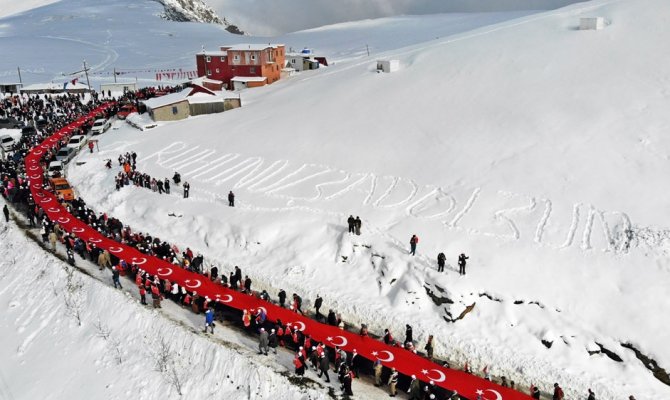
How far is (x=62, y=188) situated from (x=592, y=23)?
43.3m

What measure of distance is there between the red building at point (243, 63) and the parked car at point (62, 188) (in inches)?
1278

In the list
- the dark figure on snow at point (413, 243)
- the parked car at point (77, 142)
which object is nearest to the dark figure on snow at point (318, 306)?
the dark figure on snow at point (413, 243)

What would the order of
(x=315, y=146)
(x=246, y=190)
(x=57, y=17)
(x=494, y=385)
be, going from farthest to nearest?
(x=57, y=17) < (x=315, y=146) < (x=246, y=190) < (x=494, y=385)

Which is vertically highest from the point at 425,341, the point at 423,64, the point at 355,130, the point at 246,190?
the point at 423,64

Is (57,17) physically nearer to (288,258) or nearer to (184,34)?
(184,34)

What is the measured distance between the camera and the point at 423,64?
49.3m

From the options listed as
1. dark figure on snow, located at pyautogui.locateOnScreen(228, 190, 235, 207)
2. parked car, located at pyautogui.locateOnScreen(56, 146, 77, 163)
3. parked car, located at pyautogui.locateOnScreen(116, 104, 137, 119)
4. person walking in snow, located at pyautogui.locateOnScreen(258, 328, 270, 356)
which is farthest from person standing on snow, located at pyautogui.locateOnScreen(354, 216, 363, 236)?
parked car, located at pyautogui.locateOnScreen(116, 104, 137, 119)

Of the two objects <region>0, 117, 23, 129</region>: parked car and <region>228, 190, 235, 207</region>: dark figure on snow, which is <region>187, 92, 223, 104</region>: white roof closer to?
<region>0, 117, 23, 129</region>: parked car

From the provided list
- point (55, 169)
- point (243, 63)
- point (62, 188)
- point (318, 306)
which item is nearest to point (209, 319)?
point (318, 306)

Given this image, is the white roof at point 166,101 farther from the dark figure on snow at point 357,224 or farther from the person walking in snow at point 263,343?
the person walking in snow at point 263,343

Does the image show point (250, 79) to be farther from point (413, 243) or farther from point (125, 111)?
point (413, 243)

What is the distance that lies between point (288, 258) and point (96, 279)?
31.5ft

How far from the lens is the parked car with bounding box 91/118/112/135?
5100 cm

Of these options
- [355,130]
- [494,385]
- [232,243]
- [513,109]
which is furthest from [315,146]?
[494,385]
